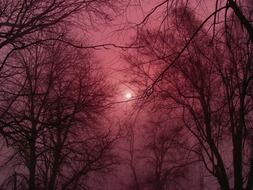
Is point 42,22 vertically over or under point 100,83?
under

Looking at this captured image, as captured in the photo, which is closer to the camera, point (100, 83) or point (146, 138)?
point (100, 83)

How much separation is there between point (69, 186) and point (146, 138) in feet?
11.6

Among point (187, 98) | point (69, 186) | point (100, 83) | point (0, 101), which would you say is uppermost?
point (100, 83)

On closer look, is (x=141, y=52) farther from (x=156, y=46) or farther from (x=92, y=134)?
(x=92, y=134)

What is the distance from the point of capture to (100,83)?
505 inches

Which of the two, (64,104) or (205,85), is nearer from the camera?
(64,104)

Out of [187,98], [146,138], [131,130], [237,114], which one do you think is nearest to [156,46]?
[187,98]

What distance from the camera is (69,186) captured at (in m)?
13.5

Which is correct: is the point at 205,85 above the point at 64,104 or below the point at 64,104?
above

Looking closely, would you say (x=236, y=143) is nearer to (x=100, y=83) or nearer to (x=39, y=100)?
(x=100, y=83)

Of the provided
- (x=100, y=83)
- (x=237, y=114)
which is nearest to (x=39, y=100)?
(x=100, y=83)

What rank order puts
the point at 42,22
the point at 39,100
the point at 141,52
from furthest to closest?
the point at 39,100, the point at 141,52, the point at 42,22

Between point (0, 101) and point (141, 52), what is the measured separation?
3.81 meters

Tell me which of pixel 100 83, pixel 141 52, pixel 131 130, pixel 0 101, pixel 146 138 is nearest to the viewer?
pixel 0 101
